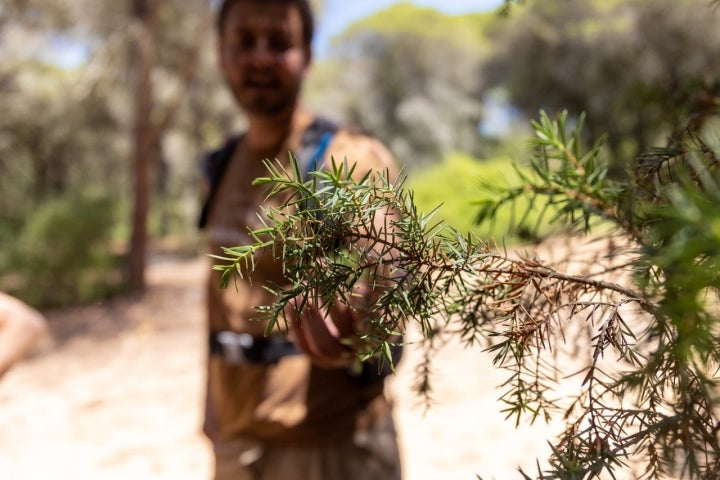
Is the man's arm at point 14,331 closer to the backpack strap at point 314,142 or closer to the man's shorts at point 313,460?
the man's shorts at point 313,460

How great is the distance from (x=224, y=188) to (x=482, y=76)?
66.0 ft

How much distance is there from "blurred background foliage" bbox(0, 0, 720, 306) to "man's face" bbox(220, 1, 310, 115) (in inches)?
25.9

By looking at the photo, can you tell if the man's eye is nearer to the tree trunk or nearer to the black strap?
the black strap

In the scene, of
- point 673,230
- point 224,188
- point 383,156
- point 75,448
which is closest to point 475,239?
point 673,230

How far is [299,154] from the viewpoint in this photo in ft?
4.73

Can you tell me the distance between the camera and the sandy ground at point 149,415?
11.8ft

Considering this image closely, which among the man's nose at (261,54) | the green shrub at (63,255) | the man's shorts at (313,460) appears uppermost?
the green shrub at (63,255)

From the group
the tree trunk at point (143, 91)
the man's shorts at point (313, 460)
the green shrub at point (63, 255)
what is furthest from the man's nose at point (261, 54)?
the green shrub at point (63, 255)

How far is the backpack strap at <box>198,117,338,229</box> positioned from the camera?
1398 millimetres

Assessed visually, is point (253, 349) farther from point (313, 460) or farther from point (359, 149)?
point (359, 149)

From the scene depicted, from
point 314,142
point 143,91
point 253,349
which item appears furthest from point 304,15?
point 143,91

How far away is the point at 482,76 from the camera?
20.3 metres

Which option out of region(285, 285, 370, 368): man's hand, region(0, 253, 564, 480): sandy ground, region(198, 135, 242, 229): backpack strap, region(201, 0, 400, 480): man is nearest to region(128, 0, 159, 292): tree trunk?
region(0, 253, 564, 480): sandy ground

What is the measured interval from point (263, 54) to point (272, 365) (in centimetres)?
87
